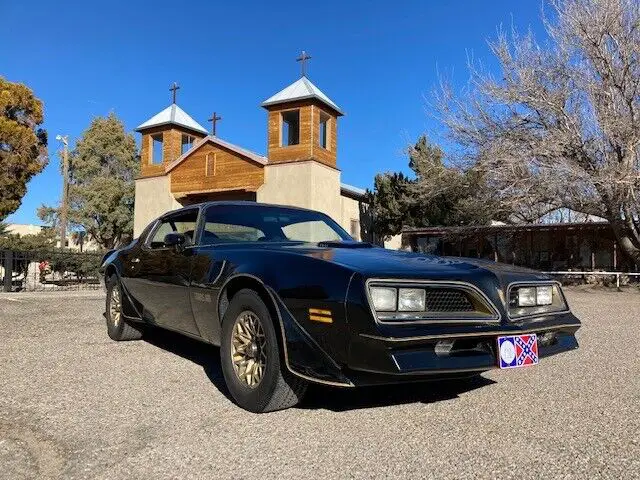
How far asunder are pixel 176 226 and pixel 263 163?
17.8 metres

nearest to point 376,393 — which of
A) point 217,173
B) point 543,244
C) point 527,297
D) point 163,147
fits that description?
point 527,297

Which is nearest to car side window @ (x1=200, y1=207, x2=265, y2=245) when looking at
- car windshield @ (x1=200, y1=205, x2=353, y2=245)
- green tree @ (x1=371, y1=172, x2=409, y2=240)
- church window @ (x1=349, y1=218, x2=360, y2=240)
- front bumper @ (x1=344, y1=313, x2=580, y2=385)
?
car windshield @ (x1=200, y1=205, x2=353, y2=245)

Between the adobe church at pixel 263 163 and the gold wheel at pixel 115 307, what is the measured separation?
15469 mm

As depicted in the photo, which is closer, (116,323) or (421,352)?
(421,352)

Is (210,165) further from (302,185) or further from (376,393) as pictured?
(376,393)

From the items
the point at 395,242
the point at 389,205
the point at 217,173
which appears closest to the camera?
the point at 217,173

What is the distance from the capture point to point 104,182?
38656mm

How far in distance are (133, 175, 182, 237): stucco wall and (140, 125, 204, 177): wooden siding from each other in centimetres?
43

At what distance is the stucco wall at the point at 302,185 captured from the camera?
21906 mm

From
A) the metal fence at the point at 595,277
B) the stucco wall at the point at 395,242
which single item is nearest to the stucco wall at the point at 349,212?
the stucco wall at the point at 395,242

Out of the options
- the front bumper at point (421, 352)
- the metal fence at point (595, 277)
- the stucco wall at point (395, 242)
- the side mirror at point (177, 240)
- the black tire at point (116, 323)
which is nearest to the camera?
the front bumper at point (421, 352)

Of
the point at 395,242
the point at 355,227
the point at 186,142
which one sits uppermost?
the point at 186,142

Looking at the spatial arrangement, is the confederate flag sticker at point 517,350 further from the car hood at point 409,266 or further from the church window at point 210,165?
the church window at point 210,165

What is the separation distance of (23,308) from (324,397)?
7.42m
